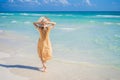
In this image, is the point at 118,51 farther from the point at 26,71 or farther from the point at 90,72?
the point at 26,71

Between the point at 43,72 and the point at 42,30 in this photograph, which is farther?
the point at 43,72

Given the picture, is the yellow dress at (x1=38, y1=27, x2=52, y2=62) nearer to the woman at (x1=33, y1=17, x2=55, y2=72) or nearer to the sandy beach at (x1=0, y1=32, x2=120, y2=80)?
the woman at (x1=33, y1=17, x2=55, y2=72)

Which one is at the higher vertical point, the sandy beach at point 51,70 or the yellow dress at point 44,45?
the yellow dress at point 44,45

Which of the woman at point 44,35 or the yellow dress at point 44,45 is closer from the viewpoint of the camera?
the woman at point 44,35

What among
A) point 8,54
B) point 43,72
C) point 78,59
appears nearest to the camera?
point 43,72

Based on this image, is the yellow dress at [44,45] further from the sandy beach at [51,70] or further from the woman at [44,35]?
the sandy beach at [51,70]

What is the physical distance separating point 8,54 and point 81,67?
3.10 m

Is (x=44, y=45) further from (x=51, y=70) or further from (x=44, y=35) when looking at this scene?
(x=51, y=70)

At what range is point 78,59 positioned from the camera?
8438mm

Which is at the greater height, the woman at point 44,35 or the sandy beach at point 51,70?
the woman at point 44,35

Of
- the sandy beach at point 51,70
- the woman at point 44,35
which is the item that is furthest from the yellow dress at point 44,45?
the sandy beach at point 51,70

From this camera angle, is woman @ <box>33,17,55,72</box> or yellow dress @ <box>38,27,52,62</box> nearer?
woman @ <box>33,17,55,72</box>

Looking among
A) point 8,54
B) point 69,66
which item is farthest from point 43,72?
point 8,54

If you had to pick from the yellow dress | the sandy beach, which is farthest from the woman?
the sandy beach
